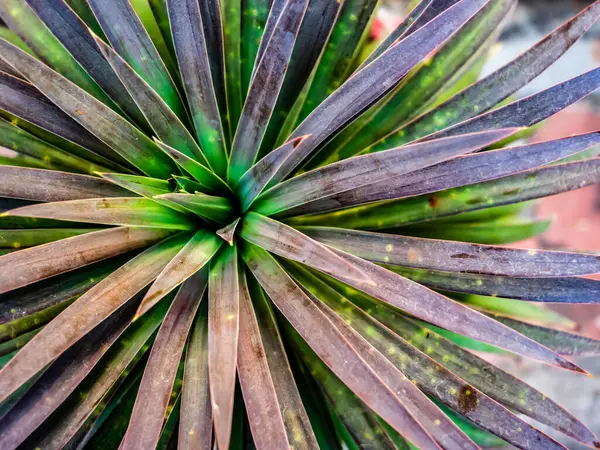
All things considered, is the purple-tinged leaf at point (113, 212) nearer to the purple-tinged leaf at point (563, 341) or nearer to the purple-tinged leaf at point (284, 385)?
the purple-tinged leaf at point (284, 385)

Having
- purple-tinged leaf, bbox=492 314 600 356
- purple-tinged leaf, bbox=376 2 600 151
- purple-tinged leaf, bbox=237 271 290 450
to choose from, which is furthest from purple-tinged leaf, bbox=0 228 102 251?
purple-tinged leaf, bbox=492 314 600 356

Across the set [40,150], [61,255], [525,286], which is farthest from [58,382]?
[525,286]

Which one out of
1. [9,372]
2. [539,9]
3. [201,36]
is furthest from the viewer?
[539,9]

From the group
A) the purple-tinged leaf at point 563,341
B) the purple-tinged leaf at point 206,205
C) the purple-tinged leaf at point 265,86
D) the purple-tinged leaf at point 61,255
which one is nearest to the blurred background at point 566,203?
the purple-tinged leaf at point 563,341

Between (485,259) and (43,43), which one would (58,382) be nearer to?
(43,43)

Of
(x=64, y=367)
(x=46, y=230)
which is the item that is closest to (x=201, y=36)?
(x=46, y=230)

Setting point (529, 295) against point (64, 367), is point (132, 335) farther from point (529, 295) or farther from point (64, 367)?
point (529, 295)
